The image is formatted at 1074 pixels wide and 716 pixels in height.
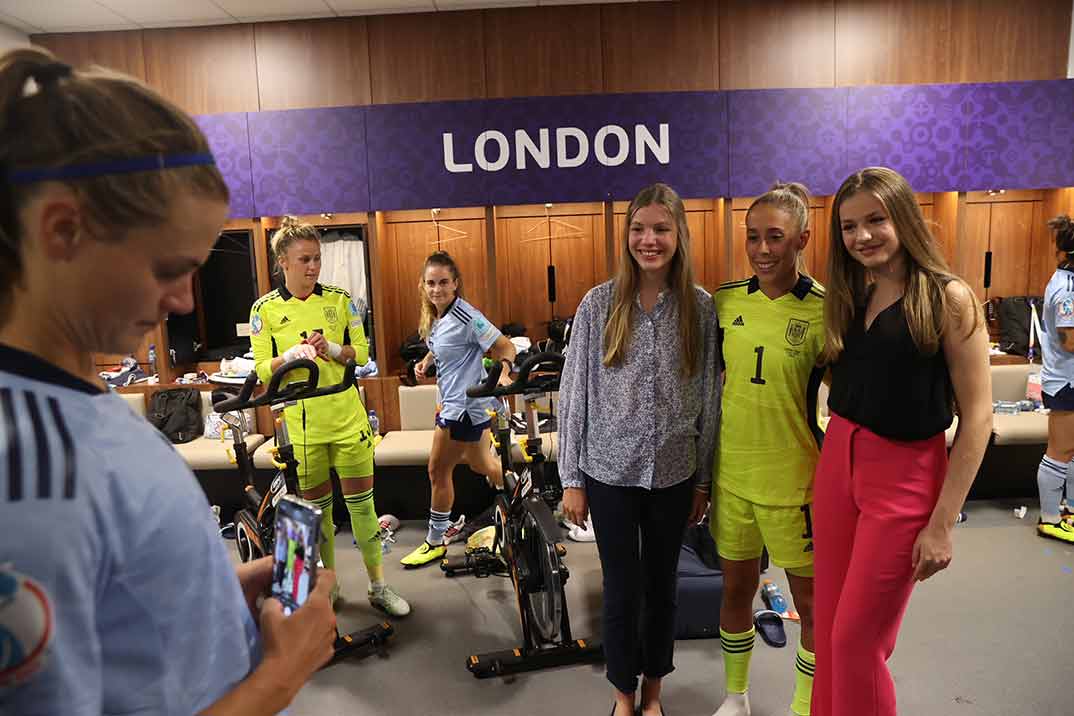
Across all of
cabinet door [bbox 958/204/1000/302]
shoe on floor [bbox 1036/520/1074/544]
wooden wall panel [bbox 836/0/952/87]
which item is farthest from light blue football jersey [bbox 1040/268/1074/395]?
wooden wall panel [bbox 836/0/952/87]

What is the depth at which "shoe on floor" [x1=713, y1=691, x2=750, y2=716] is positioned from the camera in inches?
89.1

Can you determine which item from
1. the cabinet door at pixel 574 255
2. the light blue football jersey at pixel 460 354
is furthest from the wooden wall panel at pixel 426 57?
the light blue football jersey at pixel 460 354

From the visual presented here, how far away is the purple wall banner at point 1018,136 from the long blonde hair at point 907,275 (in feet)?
10.7

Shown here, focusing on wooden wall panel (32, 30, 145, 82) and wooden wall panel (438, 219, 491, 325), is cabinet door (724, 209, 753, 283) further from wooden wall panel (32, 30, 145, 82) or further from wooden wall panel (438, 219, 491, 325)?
wooden wall panel (32, 30, 145, 82)

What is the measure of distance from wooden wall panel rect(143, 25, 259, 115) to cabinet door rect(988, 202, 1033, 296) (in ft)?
19.1

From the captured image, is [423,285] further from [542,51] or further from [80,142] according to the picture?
[80,142]

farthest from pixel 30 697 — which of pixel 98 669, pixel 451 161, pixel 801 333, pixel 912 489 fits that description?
pixel 451 161

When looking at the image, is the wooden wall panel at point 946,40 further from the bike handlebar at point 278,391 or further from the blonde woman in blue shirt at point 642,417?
the bike handlebar at point 278,391

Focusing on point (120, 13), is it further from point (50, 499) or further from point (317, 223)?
point (50, 499)

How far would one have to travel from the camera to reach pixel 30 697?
48cm

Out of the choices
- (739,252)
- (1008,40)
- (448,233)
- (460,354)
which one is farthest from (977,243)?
(460,354)

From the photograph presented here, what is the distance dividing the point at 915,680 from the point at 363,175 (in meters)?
3.97

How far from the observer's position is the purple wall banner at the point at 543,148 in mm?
4234

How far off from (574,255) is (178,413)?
316 centimetres
